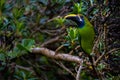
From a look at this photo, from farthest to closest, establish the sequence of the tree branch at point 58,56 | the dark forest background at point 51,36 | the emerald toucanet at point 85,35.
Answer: the tree branch at point 58,56 < the emerald toucanet at point 85,35 < the dark forest background at point 51,36

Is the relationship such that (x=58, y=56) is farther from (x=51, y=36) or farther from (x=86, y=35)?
(x=86, y=35)

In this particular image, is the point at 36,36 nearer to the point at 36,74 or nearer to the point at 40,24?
→ the point at 40,24

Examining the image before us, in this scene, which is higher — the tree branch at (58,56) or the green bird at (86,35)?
the green bird at (86,35)

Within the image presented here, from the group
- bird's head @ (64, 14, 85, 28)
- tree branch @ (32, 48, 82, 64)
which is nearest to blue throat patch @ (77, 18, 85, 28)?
bird's head @ (64, 14, 85, 28)

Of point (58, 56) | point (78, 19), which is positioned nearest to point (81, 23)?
point (78, 19)

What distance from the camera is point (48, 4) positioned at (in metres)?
2.94

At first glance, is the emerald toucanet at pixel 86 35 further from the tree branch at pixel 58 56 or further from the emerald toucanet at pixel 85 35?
the tree branch at pixel 58 56

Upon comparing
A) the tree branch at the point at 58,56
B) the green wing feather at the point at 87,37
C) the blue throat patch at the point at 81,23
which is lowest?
the tree branch at the point at 58,56

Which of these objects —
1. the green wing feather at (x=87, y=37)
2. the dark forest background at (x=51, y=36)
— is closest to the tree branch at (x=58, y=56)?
the dark forest background at (x=51, y=36)

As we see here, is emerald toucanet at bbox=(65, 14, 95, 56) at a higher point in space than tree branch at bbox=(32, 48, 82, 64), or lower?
higher

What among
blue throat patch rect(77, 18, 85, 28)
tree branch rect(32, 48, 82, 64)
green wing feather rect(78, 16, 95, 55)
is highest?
blue throat patch rect(77, 18, 85, 28)

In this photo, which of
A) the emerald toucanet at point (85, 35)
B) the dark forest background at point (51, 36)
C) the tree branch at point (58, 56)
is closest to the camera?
the dark forest background at point (51, 36)

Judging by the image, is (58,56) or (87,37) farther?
(58,56)

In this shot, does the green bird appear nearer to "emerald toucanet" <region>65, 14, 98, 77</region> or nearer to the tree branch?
"emerald toucanet" <region>65, 14, 98, 77</region>
